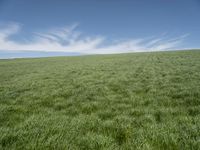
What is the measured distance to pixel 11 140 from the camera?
3.93 m

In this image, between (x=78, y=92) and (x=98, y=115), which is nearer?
(x=98, y=115)

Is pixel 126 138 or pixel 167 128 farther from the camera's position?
pixel 167 128

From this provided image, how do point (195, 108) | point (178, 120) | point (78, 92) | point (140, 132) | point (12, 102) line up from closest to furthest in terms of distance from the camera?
point (140, 132) → point (178, 120) → point (195, 108) → point (12, 102) → point (78, 92)

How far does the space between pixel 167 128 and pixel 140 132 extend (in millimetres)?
785

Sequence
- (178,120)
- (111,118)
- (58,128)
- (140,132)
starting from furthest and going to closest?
(111,118)
(178,120)
(58,128)
(140,132)

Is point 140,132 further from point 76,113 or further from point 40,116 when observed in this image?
point 40,116

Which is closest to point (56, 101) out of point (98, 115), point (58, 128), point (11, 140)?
point (98, 115)

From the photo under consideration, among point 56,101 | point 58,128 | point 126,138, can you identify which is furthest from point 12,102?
point 126,138

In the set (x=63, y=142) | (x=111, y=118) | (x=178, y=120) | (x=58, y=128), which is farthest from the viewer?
(x=111, y=118)

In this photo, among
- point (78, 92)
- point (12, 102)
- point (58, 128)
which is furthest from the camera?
point (78, 92)

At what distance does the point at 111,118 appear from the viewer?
5441 mm

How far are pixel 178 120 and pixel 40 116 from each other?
434cm

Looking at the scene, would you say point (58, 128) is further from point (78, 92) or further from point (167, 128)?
point (78, 92)

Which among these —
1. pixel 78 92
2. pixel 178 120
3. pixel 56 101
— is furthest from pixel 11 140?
pixel 78 92
